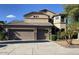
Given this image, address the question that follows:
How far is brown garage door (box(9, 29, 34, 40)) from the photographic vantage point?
113ft

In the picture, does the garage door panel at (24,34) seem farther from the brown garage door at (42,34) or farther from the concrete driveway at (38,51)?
the concrete driveway at (38,51)

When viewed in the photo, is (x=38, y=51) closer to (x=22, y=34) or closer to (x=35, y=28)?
(x=22, y=34)

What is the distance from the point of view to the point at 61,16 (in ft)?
101

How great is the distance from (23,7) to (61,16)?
32.7 ft

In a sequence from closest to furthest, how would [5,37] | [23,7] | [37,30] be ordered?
1. [23,7]
2. [5,37]
3. [37,30]

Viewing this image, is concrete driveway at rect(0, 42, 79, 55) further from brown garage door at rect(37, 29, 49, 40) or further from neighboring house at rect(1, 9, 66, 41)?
brown garage door at rect(37, 29, 49, 40)

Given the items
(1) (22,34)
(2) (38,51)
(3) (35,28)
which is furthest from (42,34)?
(2) (38,51)

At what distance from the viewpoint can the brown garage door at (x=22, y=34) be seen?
1355 inches

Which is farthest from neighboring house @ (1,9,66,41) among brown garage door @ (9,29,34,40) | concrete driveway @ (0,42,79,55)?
concrete driveway @ (0,42,79,55)

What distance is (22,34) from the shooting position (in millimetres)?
35125

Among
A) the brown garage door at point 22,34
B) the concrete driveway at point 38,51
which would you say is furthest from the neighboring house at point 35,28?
the concrete driveway at point 38,51
